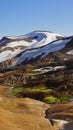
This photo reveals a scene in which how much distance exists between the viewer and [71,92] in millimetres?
65125

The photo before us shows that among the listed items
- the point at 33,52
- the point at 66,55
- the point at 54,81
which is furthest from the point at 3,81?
the point at 33,52

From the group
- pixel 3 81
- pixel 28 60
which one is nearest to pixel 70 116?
pixel 3 81

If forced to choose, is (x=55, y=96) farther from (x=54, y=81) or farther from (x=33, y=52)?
(x=33, y=52)

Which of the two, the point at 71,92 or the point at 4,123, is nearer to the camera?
the point at 4,123

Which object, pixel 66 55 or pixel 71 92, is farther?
pixel 66 55

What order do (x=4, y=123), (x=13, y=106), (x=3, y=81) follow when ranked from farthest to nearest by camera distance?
(x=3, y=81), (x=13, y=106), (x=4, y=123)

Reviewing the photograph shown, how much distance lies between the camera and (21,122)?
33344 millimetres

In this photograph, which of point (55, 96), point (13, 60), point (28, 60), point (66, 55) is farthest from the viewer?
point (13, 60)

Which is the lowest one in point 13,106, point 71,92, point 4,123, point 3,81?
point 3,81

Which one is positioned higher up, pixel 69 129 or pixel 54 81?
pixel 69 129

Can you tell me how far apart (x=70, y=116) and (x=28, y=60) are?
444ft

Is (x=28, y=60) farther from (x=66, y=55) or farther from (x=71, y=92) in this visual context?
(x=71, y=92)

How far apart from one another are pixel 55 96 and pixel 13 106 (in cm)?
1944

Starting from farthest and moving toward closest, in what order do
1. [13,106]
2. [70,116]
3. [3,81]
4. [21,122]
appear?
[3,81]
[13,106]
[70,116]
[21,122]
